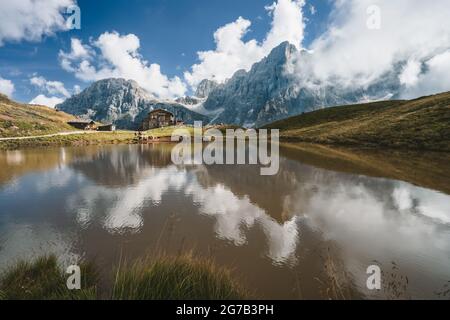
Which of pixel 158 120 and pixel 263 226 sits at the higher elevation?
pixel 158 120

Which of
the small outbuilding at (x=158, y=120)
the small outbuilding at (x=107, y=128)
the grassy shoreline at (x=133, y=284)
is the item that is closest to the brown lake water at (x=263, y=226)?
the grassy shoreline at (x=133, y=284)

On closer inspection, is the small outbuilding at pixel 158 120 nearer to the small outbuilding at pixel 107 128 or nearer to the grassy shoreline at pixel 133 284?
the small outbuilding at pixel 107 128

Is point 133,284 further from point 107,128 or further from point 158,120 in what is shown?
point 158,120

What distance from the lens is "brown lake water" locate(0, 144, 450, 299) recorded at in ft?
33.0

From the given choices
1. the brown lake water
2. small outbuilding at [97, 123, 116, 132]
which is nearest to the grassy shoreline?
the brown lake water

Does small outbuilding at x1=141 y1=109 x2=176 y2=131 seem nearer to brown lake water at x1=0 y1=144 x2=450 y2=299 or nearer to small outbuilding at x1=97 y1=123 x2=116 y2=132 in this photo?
small outbuilding at x1=97 y1=123 x2=116 y2=132

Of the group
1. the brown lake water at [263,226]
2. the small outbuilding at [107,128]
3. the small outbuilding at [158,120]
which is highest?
the small outbuilding at [158,120]

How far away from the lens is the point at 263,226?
1523 cm

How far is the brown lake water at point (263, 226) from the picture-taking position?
1005 centimetres

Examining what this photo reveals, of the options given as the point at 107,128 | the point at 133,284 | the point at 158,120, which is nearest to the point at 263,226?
the point at 133,284
